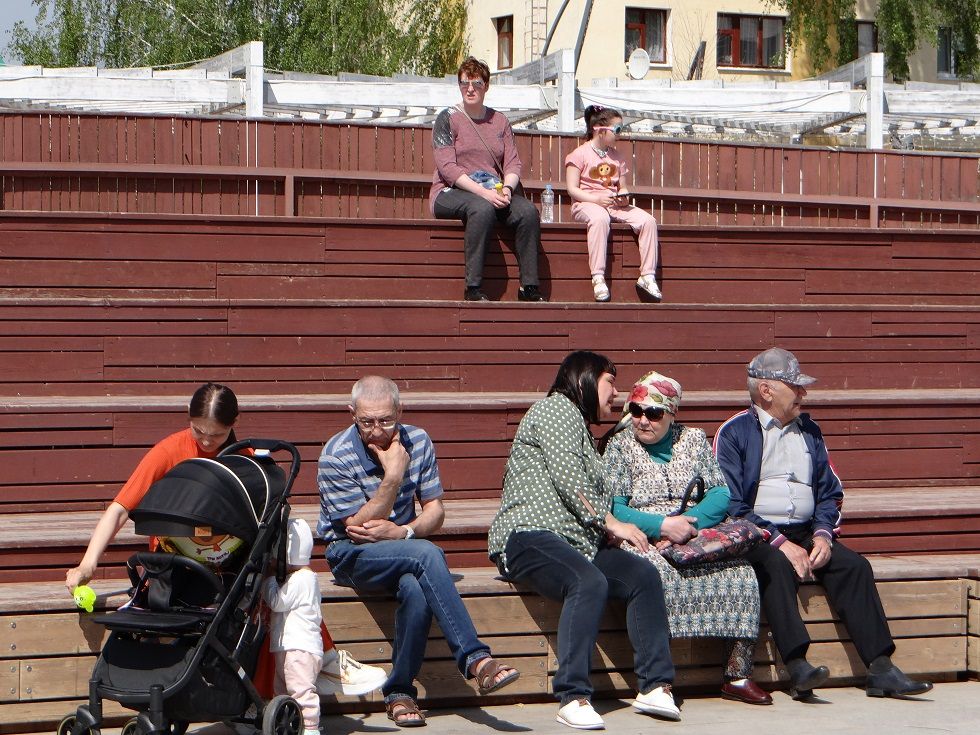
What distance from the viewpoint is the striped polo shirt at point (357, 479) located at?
5.38m

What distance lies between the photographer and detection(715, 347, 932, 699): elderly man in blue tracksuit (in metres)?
5.77

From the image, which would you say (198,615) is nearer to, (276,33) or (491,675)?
(491,675)

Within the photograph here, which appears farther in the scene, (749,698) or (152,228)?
(152,228)

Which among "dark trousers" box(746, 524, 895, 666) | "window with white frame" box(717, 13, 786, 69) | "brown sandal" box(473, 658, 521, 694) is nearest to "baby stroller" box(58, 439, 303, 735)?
"brown sandal" box(473, 658, 521, 694)

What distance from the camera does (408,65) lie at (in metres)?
30.6

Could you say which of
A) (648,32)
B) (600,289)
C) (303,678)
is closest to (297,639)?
(303,678)

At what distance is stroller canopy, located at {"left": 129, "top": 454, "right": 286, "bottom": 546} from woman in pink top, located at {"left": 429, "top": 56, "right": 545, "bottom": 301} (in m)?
3.39

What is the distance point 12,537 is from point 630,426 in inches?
98.4

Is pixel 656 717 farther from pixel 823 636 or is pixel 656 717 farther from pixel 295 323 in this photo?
pixel 295 323

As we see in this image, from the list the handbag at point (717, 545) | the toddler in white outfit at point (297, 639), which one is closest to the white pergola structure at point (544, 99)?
the handbag at point (717, 545)

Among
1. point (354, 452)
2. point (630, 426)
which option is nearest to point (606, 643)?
point (630, 426)

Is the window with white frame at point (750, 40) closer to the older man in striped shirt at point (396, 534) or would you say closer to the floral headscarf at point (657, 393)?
the floral headscarf at point (657, 393)

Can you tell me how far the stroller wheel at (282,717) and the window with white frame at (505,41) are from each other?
2662 centimetres

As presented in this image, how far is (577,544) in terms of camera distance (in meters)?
5.62
